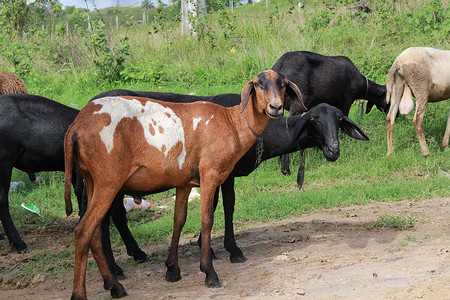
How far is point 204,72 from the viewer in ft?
44.9

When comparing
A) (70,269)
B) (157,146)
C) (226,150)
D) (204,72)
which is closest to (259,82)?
(226,150)

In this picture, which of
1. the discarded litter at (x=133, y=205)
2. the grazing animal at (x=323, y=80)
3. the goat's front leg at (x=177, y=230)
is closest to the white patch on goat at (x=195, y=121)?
the goat's front leg at (x=177, y=230)

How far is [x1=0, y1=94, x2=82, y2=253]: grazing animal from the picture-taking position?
6.93 meters

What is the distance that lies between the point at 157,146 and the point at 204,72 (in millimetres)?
8845

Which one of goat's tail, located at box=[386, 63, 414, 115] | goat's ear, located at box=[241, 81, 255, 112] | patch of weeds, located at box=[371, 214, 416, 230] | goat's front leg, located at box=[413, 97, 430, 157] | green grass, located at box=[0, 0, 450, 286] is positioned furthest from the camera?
goat's tail, located at box=[386, 63, 414, 115]

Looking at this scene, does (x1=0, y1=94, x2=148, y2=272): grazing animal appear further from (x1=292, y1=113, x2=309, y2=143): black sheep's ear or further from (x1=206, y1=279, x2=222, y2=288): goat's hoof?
(x1=292, y1=113, x2=309, y2=143): black sheep's ear

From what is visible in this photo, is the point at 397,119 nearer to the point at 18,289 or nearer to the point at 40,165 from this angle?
the point at 40,165

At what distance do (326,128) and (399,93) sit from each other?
187 inches

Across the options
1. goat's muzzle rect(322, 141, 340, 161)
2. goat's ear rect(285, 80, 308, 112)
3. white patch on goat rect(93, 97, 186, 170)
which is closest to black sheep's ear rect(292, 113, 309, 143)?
goat's muzzle rect(322, 141, 340, 161)

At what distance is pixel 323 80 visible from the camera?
10.1 metres

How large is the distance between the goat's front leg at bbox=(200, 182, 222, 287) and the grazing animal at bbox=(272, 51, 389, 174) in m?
4.26

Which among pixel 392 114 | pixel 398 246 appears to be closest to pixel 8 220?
pixel 398 246

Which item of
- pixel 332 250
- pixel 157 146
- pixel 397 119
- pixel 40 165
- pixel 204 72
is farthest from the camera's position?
pixel 204 72

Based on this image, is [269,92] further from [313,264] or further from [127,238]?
[127,238]
